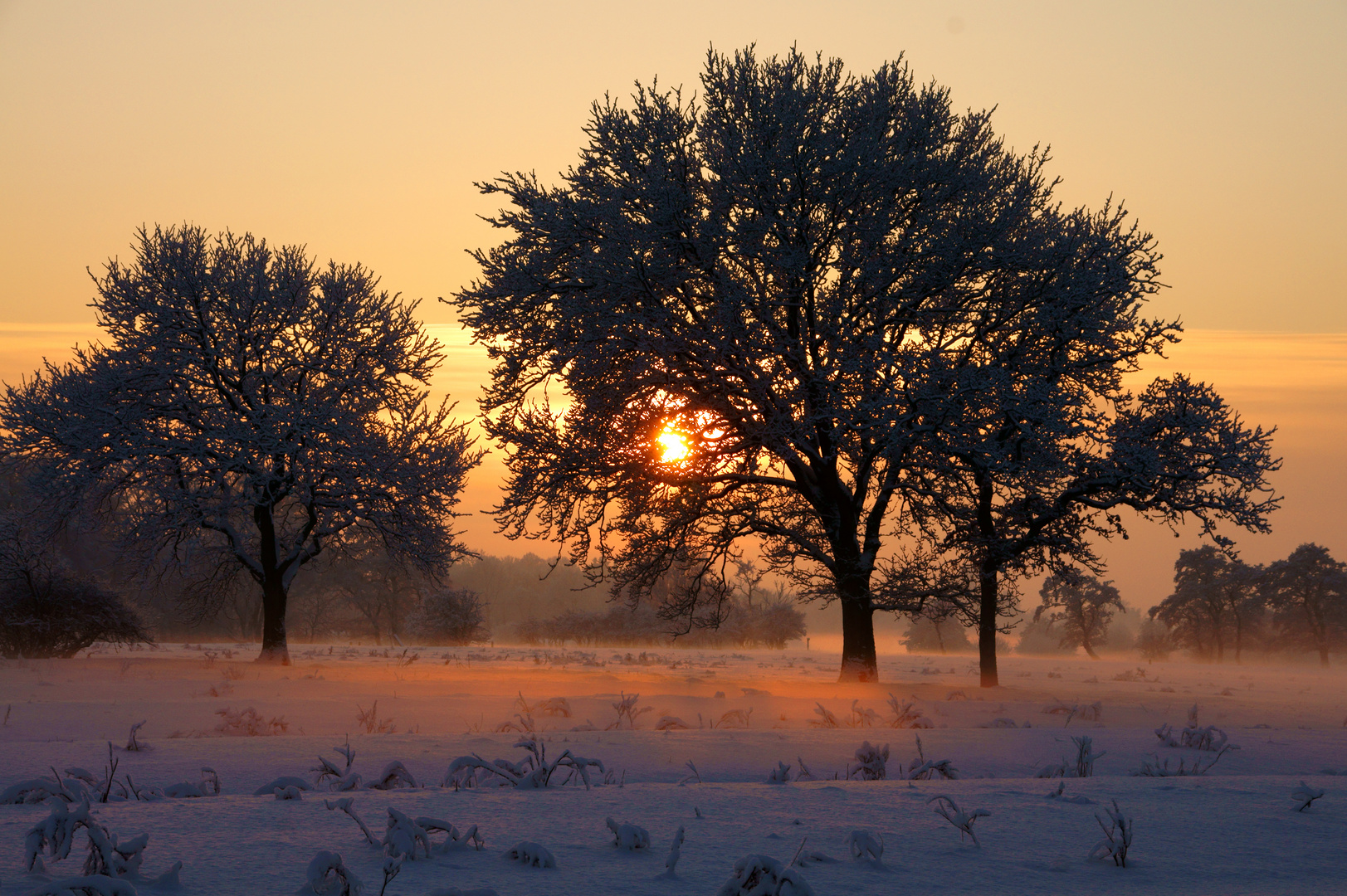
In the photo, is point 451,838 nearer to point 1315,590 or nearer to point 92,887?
point 92,887

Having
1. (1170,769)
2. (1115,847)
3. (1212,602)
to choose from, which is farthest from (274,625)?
(1212,602)

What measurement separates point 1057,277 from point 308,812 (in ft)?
49.4

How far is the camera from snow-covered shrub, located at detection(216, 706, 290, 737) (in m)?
7.38

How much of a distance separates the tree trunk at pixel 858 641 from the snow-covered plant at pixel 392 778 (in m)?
12.4

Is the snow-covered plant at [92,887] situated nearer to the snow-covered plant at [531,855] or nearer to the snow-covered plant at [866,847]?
the snow-covered plant at [531,855]

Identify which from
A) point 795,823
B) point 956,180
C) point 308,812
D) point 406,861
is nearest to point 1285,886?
point 795,823

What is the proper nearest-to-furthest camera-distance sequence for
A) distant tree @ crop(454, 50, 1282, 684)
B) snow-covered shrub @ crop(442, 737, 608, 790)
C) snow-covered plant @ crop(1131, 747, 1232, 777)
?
snow-covered shrub @ crop(442, 737, 608, 790) → snow-covered plant @ crop(1131, 747, 1232, 777) → distant tree @ crop(454, 50, 1282, 684)

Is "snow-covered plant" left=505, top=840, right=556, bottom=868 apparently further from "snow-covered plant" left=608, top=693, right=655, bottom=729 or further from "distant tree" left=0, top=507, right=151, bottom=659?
"distant tree" left=0, top=507, right=151, bottom=659

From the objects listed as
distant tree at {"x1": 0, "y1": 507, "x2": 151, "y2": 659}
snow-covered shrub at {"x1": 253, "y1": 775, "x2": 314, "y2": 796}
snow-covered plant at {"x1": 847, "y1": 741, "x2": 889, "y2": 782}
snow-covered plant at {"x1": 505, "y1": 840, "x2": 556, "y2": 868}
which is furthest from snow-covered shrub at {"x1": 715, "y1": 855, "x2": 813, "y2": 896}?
distant tree at {"x1": 0, "y1": 507, "x2": 151, "y2": 659}

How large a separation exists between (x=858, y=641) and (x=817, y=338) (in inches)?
220

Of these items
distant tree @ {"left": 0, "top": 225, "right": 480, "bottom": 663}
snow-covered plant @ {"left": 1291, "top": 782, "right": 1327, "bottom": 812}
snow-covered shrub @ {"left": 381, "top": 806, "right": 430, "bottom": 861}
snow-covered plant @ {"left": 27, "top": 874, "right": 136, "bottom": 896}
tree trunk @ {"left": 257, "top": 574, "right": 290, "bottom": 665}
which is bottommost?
tree trunk @ {"left": 257, "top": 574, "right": 290, "bottom": 665}

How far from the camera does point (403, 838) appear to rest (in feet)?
9.48

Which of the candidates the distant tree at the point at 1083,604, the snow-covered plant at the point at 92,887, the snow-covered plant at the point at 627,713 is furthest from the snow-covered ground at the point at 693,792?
the distant tree at the point at 1083,604

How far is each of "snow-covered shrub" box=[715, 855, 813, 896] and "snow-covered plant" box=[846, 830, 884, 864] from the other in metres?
0.68
